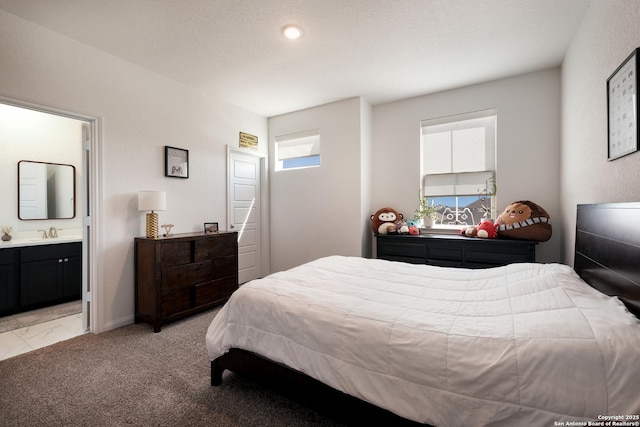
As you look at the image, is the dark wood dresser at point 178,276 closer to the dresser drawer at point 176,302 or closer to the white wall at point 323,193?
the dresser drawer at point 176,302

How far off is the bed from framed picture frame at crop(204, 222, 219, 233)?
6.53ft

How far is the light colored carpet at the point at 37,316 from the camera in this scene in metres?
3.02

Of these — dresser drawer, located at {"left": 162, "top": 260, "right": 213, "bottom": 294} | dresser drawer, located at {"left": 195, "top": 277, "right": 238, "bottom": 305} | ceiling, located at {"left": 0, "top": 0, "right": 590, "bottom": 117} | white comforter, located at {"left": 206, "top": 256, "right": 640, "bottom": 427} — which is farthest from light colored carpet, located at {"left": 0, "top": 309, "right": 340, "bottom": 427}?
ceiling, located at {"left": 0, "top": 0, "right": 590, "bottom": 117}

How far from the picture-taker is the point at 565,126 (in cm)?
299

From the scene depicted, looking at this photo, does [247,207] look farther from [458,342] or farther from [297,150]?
[458,342]

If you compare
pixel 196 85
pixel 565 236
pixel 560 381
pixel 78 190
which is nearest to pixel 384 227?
pixel 565 236

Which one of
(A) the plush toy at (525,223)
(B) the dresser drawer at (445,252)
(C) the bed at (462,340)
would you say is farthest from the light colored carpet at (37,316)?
(A) the plush toy at (525,223)

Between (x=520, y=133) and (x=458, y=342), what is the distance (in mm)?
3304

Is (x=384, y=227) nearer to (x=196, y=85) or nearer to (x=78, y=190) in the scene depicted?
(x=196, y=85)

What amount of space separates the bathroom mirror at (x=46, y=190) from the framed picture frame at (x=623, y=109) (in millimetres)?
5929

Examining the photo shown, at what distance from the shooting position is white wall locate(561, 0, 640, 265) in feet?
5.24

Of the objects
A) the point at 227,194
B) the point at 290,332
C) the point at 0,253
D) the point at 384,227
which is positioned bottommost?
the point at 290,332

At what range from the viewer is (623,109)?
1.63 m

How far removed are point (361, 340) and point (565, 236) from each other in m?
2.98
